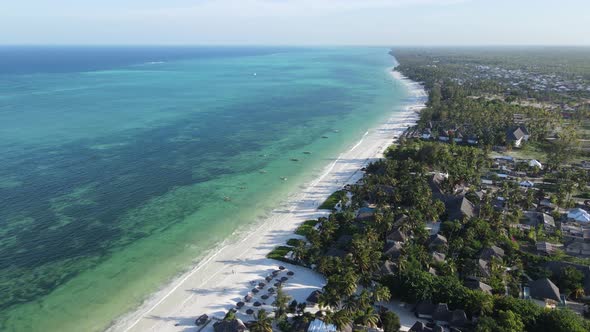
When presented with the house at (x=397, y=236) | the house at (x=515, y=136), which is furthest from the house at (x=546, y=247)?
the house at (x=515, y=136)

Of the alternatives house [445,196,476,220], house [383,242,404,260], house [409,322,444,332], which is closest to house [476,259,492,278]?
house [383,242,404,260]

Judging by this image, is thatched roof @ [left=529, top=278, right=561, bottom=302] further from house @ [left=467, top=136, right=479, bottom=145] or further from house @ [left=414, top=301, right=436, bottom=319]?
house @ [left=467, top=136, right=479, bottom=145]

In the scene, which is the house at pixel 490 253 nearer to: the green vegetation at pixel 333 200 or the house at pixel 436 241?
the house at pixel 436 241

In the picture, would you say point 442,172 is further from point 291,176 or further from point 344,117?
point 344,117

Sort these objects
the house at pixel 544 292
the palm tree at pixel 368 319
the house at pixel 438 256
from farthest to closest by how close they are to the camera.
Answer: the house at pixel 438 256 < the house at pixel 544 292 < the palm tree at pixel 368 319

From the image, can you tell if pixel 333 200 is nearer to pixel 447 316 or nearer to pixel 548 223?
pixel 447 316
